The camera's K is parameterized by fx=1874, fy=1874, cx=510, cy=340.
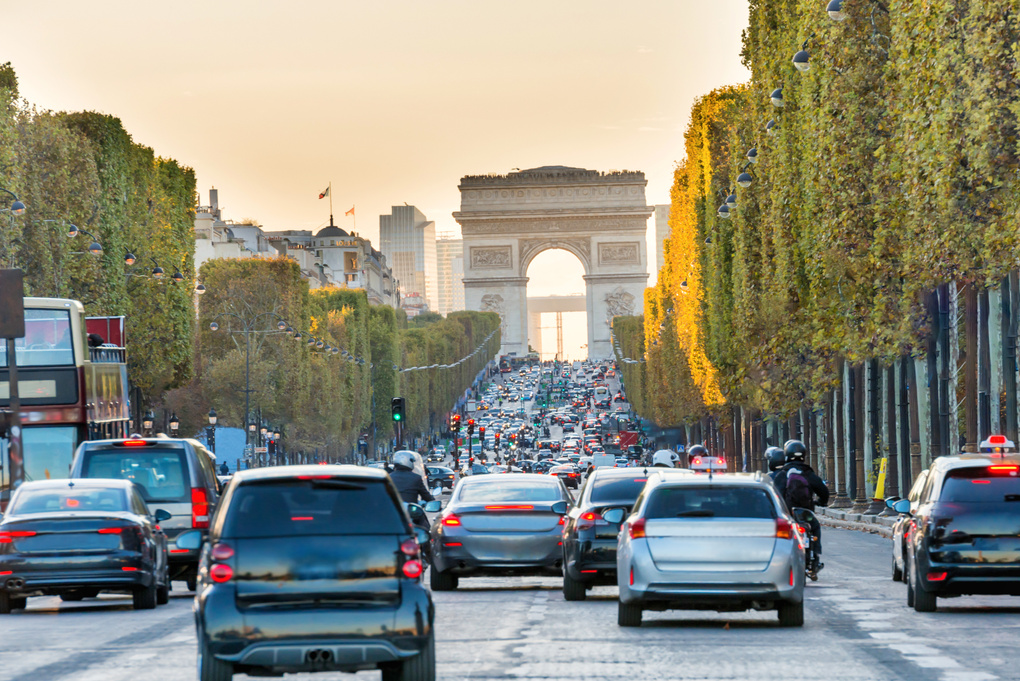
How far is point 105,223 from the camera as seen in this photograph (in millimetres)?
59656

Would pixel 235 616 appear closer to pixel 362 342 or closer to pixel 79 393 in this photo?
pixel 79 393

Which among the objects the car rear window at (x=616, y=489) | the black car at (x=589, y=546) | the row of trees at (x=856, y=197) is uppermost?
the row of trees at (x=856, y=197)

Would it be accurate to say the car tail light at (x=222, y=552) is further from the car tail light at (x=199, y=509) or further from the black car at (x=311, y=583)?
the car tail light at (x=199, y=509)

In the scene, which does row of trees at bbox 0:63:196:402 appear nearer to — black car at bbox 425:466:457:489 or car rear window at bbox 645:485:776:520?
black car at bbox 425:466:457:489

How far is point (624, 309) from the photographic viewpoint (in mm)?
191375

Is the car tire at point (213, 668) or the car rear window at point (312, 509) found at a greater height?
the car rear window at point (312, 509)

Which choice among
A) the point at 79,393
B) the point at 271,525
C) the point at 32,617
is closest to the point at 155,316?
the point at 79,393

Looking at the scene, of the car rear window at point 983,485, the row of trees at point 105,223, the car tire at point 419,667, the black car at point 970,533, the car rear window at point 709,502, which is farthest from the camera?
the row of trees at point 105,223

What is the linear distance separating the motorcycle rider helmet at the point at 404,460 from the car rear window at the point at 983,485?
627cm

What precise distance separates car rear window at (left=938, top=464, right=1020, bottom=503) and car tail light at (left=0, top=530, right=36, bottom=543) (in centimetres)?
914

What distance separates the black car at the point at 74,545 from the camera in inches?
755

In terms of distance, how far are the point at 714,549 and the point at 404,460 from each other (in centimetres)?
618

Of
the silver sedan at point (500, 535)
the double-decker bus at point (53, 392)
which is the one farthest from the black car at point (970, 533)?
the double-decker bus at point (53, 392)

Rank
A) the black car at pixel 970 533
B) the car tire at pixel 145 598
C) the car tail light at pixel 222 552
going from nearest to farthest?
1. the car tail light at pixel 222 552
2. the black car at pixel 970 533
3. the car tire at pixel 145 598
